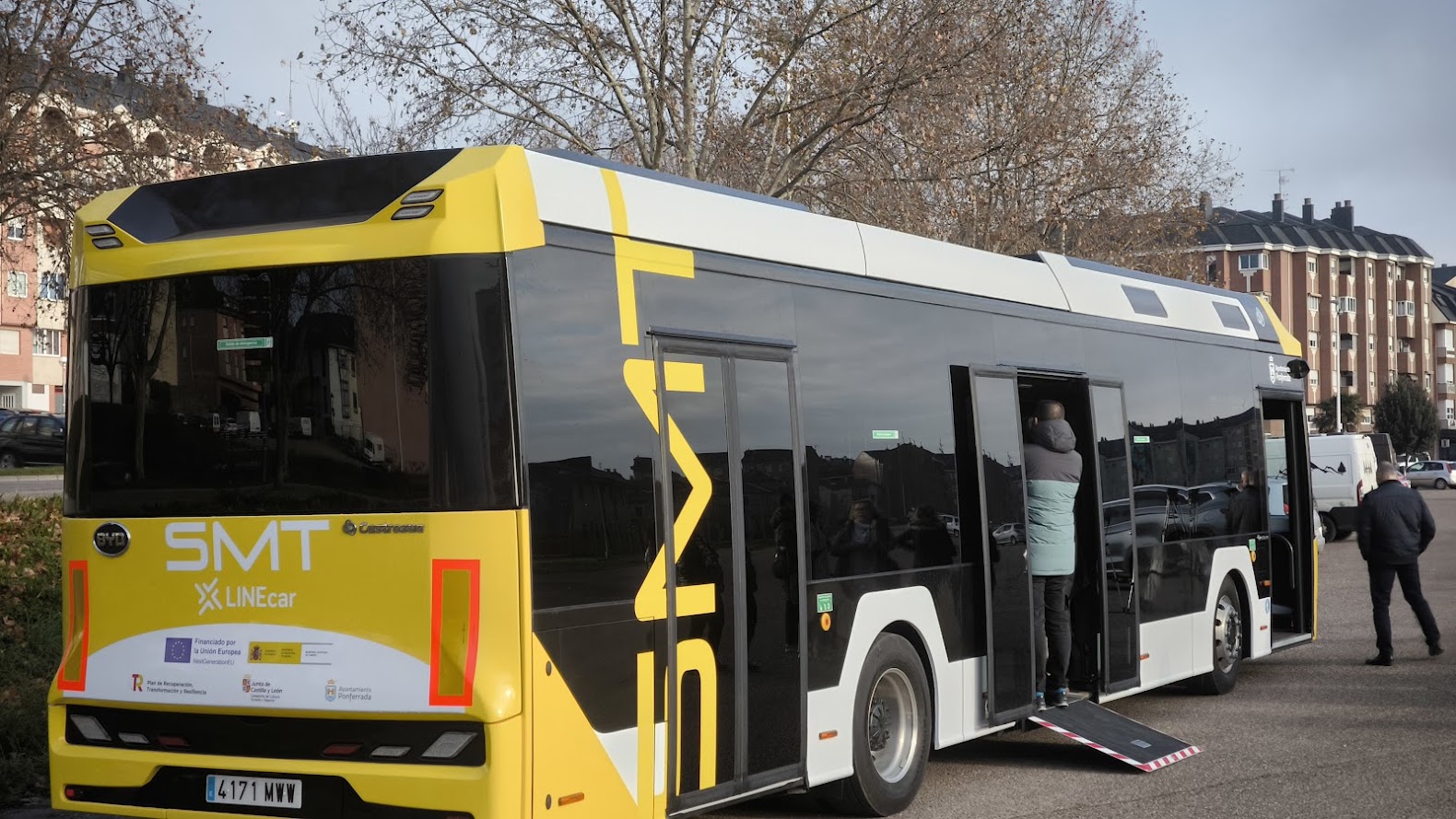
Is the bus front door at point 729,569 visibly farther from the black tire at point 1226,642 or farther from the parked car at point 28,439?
the parked car at point 28,439

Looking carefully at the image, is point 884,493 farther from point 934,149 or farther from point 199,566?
point 934,149

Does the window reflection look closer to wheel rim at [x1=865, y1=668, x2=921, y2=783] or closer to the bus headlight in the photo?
the bus headlight

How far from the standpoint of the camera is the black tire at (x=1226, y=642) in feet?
40.8

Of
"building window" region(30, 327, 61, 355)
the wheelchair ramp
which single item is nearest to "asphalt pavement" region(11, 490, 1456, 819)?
the wheelchair ramp

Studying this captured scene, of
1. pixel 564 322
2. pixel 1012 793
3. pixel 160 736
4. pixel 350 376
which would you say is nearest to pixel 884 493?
pixel 1012 793

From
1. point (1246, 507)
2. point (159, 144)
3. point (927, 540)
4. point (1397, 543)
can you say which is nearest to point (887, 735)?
point (927, 540)

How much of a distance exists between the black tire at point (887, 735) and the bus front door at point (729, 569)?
2.06ft

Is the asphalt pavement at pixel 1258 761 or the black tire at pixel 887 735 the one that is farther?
the asphalt pavement at pixel 1258 761

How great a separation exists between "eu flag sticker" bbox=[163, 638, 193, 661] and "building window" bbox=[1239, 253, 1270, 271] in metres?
103

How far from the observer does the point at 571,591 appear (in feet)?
19.7

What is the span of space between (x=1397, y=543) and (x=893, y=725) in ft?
26.0

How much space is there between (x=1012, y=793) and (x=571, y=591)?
3.75 meters

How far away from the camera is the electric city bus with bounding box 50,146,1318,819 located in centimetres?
583

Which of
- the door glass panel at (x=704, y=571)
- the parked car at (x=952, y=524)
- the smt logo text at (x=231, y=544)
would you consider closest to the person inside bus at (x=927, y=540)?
the parked car at (x=952, y=524)
